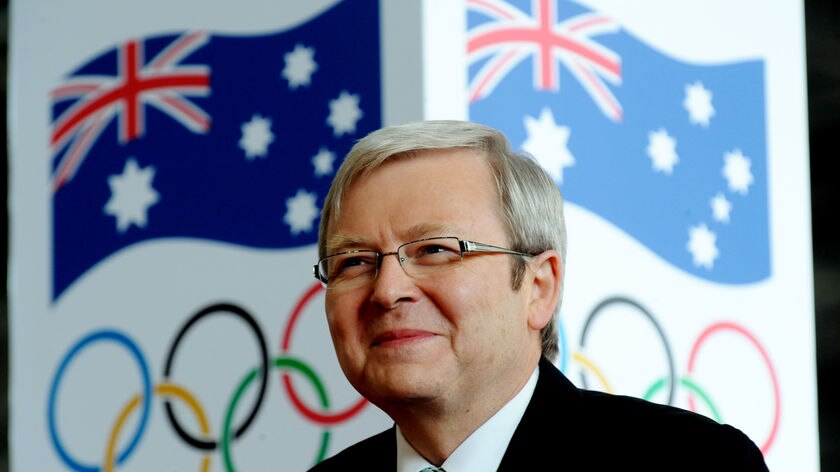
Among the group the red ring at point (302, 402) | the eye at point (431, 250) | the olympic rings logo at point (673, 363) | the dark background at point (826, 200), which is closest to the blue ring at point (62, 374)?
the red ring at point (302, 402)

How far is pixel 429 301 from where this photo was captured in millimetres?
2498

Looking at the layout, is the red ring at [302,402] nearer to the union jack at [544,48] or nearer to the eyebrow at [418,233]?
the union jack at [544,48]

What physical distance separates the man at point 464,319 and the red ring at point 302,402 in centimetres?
102

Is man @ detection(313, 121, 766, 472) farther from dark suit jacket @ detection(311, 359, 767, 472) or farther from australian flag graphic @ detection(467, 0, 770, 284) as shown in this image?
australian flag graphic @ detection(467, 0, 770, 284)

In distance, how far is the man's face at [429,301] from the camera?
248 cm

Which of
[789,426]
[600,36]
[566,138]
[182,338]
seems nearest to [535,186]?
[566,138]

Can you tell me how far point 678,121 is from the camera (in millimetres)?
4086

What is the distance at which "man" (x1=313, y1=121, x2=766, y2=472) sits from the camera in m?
2.48

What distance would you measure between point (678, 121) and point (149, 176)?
1.56 m

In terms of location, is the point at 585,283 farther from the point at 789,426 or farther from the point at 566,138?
the point at 789,426

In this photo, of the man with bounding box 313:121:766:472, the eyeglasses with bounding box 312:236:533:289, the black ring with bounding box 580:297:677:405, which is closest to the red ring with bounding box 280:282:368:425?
the black ring with bounding box 580:297:677:405

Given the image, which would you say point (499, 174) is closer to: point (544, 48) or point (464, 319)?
point (464, 319)

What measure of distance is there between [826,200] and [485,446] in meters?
3.67

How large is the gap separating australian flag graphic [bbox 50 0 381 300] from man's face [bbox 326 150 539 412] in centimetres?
113
